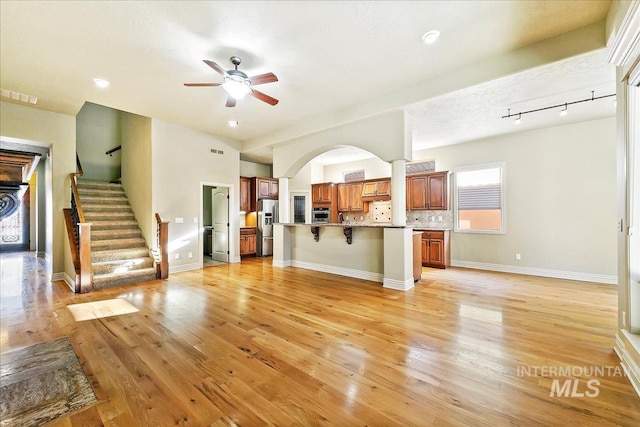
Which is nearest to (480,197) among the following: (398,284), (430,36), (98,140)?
(398,284)

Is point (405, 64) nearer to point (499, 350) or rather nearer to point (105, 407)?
point (499, 350)

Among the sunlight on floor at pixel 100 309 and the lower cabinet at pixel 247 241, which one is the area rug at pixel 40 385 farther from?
the lower cabinet at pixel 247 241

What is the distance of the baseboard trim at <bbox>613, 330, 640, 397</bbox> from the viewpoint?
1874 mm

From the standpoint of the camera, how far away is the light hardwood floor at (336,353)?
5.47 feet

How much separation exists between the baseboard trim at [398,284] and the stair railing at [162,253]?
14.5 feet

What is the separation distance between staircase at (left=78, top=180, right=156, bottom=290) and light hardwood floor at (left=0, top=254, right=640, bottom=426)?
54 centimetres

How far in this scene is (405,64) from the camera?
3.45m

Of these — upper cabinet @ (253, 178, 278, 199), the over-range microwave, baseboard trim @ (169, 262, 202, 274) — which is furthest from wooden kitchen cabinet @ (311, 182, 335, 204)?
baseboard trim @ (169, 262, 202, 274)

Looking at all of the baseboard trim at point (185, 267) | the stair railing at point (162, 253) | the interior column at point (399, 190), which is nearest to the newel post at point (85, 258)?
the stair railing at point (162, 253)

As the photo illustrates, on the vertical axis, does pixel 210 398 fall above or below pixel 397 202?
below

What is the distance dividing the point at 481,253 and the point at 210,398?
258 inches

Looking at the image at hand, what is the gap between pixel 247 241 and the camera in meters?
7.90

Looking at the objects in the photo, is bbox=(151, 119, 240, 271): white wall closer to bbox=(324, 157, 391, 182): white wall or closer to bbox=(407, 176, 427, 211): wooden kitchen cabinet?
bbox=(324, 157, 391, 182): white wall

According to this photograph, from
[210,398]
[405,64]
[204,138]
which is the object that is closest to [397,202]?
[405,64]
